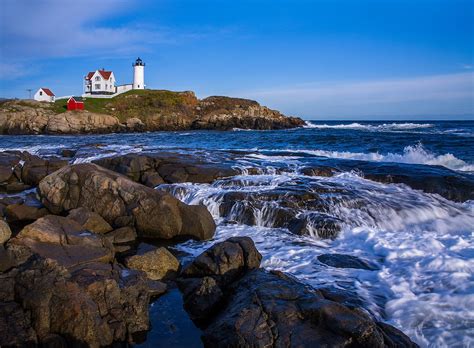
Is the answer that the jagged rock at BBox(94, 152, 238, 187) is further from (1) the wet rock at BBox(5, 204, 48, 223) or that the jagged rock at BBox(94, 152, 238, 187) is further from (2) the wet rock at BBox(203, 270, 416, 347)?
(2) the wet rock at BBox(203, 270, 416, 347)

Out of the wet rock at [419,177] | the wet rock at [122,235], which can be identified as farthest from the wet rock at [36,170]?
the wet rock at [419,177]

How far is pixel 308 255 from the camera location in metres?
9.41

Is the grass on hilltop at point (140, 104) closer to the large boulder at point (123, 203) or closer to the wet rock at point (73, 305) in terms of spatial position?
the large boulder at point (123, 203)

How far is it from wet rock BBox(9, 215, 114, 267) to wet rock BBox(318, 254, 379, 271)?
4.78m

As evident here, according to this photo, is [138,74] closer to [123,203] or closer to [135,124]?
[135,124]

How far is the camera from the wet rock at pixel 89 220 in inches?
397

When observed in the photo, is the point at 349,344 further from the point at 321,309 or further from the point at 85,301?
the point at 85,301

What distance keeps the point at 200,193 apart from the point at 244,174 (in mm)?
3795

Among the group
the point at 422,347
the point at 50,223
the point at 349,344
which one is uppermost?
the point at 50,223

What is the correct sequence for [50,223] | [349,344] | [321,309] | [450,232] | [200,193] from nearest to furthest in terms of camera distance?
[349,344] → [321,309] → [50,223] → [450,232] → [200,193]

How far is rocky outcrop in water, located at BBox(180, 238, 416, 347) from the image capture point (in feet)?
16.6

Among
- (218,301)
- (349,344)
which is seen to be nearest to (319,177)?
(218,301)

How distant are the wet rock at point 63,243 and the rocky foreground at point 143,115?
57300 millimetres

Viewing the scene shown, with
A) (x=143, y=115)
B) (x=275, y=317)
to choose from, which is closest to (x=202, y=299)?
(x=275, y=317)
